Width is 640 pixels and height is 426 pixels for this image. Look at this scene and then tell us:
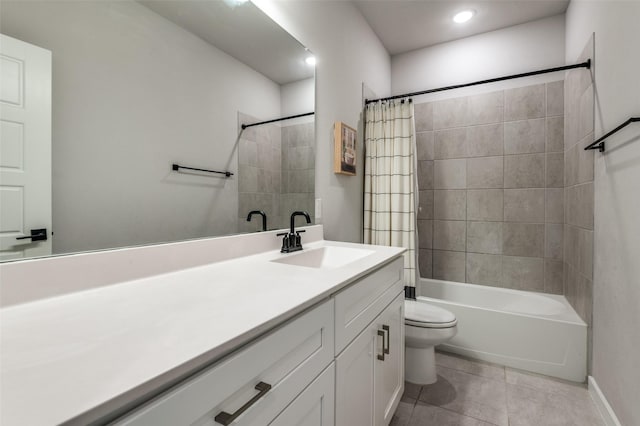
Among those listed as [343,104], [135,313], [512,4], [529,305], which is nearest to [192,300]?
[135,313]

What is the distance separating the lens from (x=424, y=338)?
1.80 m

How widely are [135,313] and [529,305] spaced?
9.27 feet

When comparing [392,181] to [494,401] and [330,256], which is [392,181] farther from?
[494,401]

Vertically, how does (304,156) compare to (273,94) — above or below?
below

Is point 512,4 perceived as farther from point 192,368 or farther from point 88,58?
point 192,368

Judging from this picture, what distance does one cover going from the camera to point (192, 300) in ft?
2.38

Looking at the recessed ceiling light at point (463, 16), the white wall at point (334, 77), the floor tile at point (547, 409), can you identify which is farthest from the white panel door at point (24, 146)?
the recessed ceiling light at point (463, 16)

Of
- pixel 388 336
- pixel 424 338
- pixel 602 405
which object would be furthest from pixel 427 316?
pixel 602 405

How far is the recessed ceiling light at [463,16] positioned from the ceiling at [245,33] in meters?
1.53

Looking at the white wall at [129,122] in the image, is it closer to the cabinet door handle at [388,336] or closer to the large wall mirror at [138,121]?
the large wall mirror at [138,121]

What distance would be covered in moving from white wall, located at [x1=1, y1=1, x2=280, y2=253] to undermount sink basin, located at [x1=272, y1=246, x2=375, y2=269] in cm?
43

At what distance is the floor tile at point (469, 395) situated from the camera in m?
1.61

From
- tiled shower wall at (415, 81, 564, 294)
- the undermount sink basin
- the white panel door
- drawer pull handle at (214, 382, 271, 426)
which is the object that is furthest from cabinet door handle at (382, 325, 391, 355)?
tiled shower wall at (415, 81, 564, 294)

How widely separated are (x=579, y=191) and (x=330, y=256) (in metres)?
1.80
